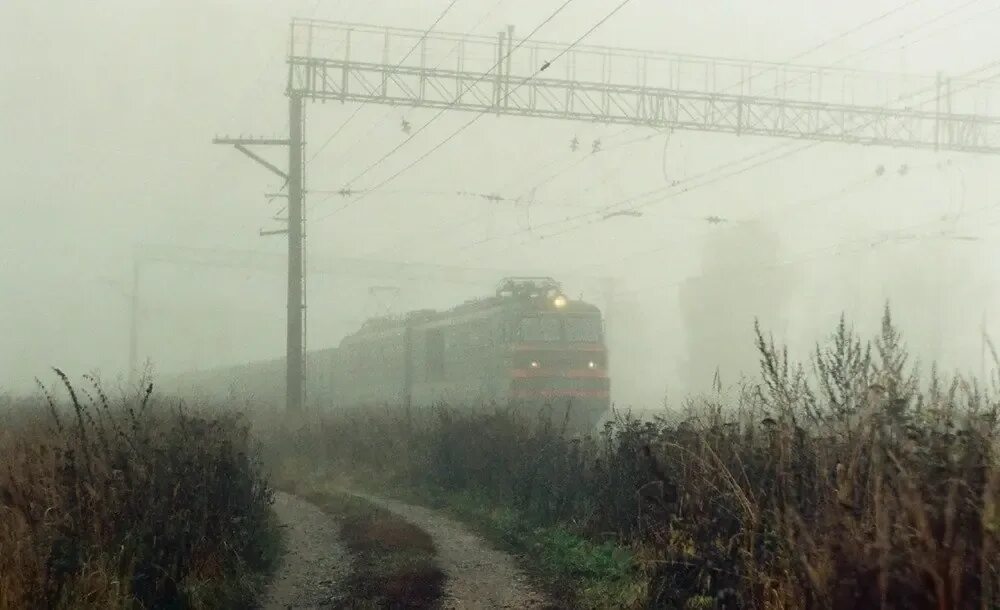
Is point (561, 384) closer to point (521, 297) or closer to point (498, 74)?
point (521, 297)

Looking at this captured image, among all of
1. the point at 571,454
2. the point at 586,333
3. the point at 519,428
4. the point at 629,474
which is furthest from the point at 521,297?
the point at 629,474

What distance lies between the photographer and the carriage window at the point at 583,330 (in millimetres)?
26547

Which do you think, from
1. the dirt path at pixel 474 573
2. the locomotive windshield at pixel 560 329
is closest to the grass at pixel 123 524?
the dirt path at pixel 474 573

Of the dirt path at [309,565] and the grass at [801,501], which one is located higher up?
the grass at [801,501]

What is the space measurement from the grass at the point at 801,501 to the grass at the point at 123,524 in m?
3.07

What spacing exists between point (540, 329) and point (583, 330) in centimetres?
175

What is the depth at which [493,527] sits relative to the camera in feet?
39.7

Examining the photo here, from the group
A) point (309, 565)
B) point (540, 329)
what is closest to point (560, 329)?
point (540, 329)

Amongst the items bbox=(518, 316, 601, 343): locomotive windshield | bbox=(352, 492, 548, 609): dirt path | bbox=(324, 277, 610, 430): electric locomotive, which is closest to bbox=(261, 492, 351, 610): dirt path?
bbox=(352, 492, 548, 609): dirt path

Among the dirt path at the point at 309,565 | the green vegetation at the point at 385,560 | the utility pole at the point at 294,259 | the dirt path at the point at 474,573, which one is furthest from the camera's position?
the utility pole at the point at 294,259

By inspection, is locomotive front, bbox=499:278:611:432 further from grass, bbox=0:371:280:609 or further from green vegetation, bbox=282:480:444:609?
grass, bbox=0:371:280:609

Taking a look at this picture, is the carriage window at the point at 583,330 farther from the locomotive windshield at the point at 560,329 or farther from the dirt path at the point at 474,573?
the dirt path at the point at 474,573

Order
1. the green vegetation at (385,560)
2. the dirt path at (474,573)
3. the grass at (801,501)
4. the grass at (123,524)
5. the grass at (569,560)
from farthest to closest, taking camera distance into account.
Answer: the dirt path at (474,573) → the green vegetation at (385,560) → the grass at (569,560) → the grass at (123,524) → the grass at (801,501)

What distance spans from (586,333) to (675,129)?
725 cm
